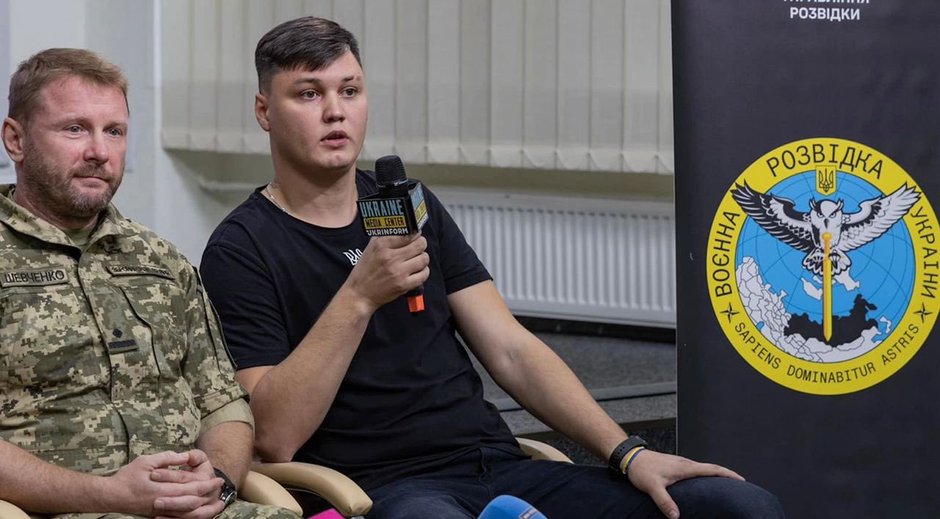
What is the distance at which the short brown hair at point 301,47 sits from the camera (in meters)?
2.08

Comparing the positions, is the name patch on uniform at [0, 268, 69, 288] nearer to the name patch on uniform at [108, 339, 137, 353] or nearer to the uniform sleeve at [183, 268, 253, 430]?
the name patch on uniform at [108, 339, 137, 353]

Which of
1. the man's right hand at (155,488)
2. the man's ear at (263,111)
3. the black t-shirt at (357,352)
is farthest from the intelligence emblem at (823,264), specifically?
the man's right hand at (155,488)

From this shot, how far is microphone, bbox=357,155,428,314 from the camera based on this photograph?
178cm

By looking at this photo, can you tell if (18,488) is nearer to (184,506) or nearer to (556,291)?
(184,506)

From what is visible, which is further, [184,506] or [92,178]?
[92,178]

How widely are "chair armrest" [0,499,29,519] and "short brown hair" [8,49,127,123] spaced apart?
558 mm

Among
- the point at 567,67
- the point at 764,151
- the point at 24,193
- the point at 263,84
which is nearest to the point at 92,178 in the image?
the point at 24,193

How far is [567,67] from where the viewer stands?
15.5ft

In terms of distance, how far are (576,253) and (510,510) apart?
3371mm

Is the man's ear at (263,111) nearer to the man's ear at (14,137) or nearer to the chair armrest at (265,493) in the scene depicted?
the man's ear at (14,137)

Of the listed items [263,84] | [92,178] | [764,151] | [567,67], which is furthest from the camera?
[567,67]

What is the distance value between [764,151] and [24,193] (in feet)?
4.59

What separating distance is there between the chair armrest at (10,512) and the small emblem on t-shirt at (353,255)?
66 cm

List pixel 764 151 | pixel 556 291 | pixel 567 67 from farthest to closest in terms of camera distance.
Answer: pixel 556 291
pixel 567 67
pixel 764 151
